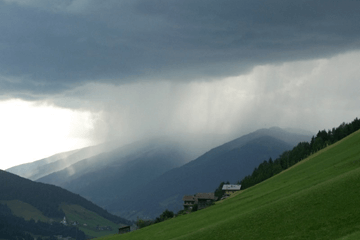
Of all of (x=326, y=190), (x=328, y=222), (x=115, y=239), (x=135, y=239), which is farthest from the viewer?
(x=115, y=239)

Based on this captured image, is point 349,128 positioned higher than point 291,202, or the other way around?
point 349,128

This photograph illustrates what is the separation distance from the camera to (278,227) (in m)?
52.6

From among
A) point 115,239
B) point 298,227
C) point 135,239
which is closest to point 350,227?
point 298,227

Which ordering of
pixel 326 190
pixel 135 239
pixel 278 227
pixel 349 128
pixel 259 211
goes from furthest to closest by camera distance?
pixel 349 128
pixel 135 239
pixel 259 211
pixel 326 190
pixel 278 227

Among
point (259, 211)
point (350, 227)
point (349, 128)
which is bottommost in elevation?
point (350, 227)

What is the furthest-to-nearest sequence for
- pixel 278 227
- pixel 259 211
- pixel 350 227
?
pixel 259 211, pixel 278 227, pixel 350 227

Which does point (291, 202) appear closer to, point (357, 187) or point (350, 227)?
point (357, 187)

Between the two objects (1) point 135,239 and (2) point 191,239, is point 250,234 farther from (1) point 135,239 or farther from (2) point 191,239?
(1) point 135,239

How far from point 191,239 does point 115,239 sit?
209 ft

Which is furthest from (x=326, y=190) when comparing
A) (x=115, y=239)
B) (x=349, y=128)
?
(x=349, y=128)

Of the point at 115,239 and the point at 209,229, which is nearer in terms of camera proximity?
the point at 209,229

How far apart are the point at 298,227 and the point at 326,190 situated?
39.1 feet

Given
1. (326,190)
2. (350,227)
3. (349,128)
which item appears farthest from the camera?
(349,128)

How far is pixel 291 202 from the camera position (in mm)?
60625
